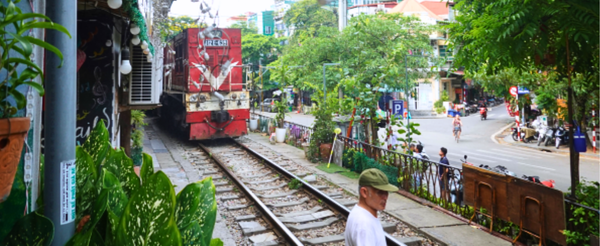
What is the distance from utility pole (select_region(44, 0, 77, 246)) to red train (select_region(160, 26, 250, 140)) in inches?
504

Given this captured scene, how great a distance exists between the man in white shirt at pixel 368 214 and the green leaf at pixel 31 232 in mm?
1980

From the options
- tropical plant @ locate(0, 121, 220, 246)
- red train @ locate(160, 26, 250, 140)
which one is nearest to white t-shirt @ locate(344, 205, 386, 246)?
tropical plant @ locate(0, 121, 220, 246)

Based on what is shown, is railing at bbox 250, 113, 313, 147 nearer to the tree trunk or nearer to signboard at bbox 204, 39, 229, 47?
signboard at bbox 204, 39, 229, 47

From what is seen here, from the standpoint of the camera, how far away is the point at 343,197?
9.05 meters

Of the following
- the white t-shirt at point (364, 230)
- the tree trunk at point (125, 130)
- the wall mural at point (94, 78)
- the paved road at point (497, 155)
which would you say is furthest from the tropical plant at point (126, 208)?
the paved road at point (497, 155)

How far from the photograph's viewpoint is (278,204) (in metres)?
8.57

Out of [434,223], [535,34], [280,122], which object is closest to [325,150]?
[280,122]

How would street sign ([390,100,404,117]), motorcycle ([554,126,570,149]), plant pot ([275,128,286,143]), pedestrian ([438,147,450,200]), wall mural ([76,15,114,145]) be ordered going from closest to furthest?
wall mural ([76,15,114,145]), pedestrian ([438,147,450,200]), street sign ([390,100,404,117]), plant pot ([275,128,286,143]), motorcycle ([554,126,570,149])

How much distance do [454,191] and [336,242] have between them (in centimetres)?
285

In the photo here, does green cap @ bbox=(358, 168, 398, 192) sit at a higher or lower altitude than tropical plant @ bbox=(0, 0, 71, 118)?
lower

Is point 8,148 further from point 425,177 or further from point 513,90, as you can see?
point 513,90

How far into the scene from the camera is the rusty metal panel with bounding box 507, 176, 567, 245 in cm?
568

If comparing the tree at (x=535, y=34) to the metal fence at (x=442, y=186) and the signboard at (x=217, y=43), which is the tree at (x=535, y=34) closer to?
the metal fence at (x=442, y=186)

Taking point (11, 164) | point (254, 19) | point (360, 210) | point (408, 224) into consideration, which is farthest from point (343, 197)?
point (254, 19)
